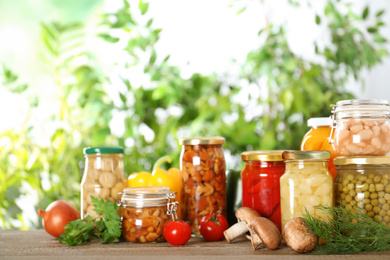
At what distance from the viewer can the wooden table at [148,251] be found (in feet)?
2.62

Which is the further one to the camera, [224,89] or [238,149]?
[224,89]

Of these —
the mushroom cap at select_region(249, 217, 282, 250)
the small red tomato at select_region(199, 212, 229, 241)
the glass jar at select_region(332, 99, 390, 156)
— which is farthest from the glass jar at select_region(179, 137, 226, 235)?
the glass jar at select_region(332, 99, 390, 156)

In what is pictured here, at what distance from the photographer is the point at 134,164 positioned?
180 cm

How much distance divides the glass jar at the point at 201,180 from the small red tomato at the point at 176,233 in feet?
0.35

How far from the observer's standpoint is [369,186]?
0.84 meters

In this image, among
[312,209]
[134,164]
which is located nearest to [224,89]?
[134,164]

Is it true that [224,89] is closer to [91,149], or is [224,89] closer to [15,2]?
[91,149]

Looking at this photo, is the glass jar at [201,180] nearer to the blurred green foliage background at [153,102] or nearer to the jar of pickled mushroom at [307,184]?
the jar of pickled mushroom at [307,184]

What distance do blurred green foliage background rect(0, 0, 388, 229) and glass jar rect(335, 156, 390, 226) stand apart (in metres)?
0.90

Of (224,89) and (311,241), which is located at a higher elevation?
(224,89)

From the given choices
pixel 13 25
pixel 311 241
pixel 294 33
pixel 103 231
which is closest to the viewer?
pixel 311 241

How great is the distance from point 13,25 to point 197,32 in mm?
1545

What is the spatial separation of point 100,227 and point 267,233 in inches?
14.9

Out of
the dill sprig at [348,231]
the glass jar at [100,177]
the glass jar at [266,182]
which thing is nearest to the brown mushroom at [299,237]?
the dill sprig at [348,231]
